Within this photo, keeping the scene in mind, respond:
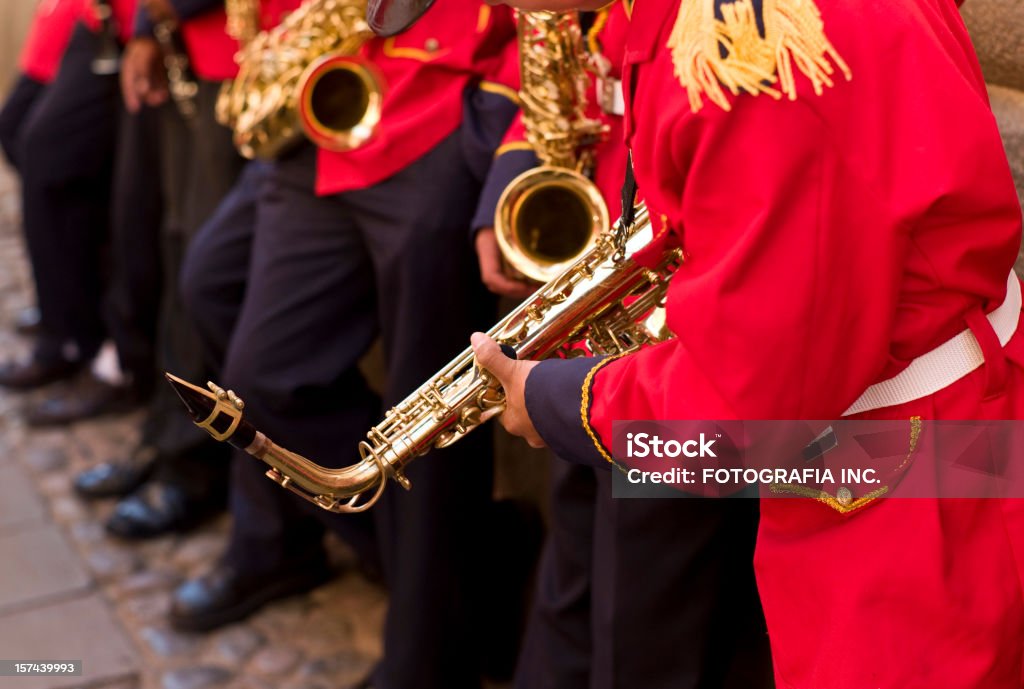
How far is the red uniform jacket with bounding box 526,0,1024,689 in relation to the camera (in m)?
1.31

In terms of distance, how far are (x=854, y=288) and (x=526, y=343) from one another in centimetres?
73

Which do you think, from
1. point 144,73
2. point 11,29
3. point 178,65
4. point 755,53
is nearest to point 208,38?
point 178,65

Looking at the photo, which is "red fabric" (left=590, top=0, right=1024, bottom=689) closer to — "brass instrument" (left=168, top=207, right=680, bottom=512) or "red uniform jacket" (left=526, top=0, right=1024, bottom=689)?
"red uniform jacket" (left=526, top=0, right=1024, bottom=689)

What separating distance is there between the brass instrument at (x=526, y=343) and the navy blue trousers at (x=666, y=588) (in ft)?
0.99

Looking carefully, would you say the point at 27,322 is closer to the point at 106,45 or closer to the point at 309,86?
the point at 106,45

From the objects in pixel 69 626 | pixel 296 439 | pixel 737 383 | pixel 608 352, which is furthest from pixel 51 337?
pixel 737 383

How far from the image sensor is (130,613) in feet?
11.4

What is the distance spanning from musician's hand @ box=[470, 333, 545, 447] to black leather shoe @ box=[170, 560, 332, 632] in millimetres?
1816

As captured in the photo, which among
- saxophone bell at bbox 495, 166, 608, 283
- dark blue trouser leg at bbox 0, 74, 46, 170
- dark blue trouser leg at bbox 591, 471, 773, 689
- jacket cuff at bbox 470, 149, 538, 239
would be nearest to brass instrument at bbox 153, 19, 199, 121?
dark blue trouser leg at bbox 0, 74, 46, 170

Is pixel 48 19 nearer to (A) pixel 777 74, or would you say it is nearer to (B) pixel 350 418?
(B) pixel 350 418

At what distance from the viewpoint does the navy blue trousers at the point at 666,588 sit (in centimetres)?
213

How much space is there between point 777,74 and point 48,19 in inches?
156

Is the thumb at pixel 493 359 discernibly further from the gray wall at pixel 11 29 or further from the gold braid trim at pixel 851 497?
the gray wall at pixel 11 29

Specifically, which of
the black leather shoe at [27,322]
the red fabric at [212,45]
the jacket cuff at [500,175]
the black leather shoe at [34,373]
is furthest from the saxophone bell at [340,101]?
the black leather shoe at [27,322]
